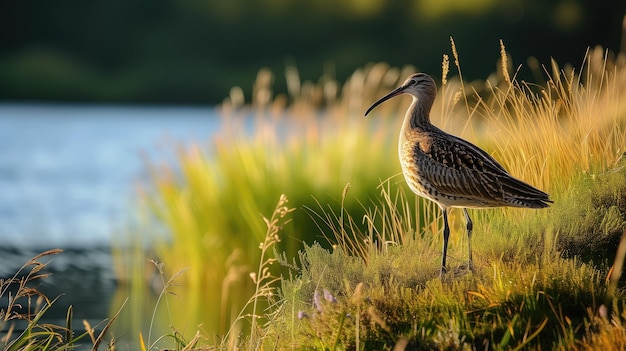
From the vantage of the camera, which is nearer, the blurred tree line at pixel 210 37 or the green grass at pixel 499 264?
the green grass at pixel 499 264

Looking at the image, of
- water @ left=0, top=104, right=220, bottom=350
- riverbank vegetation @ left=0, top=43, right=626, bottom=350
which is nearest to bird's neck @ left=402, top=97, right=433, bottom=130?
riverbank vegetation @ left=0, top=43, right=626, bottom=350

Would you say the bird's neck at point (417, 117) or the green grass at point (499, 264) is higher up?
the bird's neck at point (417, 117)

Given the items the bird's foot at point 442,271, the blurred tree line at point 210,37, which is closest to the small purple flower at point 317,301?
the bird's foot at point 442,271

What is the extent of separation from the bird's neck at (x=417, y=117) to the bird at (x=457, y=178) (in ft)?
0.14

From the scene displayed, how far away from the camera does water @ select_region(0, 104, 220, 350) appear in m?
11.9

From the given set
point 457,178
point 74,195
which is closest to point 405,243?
point 457,178

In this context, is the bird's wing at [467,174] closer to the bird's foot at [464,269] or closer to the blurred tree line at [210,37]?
the bird's foot at [464,269]

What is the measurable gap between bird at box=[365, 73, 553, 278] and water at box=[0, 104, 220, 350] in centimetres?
489

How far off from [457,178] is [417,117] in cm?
51

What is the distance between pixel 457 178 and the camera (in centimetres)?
568

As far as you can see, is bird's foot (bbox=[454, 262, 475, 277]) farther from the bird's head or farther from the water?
the water

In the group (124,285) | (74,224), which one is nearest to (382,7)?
(74,224)

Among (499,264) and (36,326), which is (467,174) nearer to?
(499,264)

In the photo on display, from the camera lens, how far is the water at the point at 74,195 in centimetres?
1188
